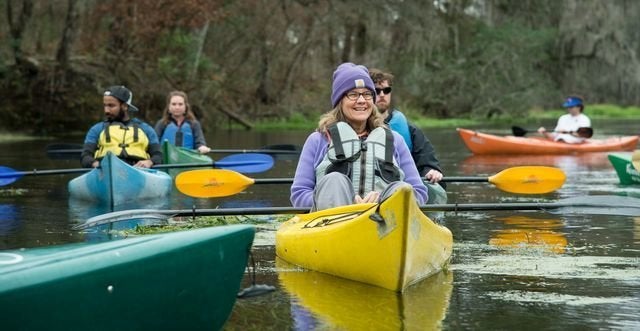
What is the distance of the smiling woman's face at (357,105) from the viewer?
19.9ft

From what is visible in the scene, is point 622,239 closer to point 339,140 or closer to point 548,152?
point 339,140

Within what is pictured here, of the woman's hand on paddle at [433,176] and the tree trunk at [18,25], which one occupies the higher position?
the tree trunk at [18,25]

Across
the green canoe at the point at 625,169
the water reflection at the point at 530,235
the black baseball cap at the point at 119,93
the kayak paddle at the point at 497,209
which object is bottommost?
the water reflection at the point at 530,235

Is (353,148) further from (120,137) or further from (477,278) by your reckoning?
(120,137)

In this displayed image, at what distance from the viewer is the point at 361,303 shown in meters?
5.15

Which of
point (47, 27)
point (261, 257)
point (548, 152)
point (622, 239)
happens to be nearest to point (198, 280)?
point (261, 257)

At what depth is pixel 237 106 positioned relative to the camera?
3131 cm

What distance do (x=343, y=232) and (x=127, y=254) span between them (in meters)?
1.80

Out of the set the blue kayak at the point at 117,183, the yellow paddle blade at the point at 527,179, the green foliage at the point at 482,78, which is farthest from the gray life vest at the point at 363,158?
the green foliage at the point at 482,78

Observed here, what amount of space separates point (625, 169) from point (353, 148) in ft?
23.3

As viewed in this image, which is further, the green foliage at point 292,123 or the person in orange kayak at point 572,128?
the green foliage at point 292,123

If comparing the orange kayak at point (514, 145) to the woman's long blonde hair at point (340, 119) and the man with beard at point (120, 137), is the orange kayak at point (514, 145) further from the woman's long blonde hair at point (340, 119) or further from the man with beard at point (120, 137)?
the woman's long blonde hair at point (340, 119)

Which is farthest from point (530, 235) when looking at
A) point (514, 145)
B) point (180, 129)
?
point (514, 145)

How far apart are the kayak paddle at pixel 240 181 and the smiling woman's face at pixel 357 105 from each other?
2.42 m
